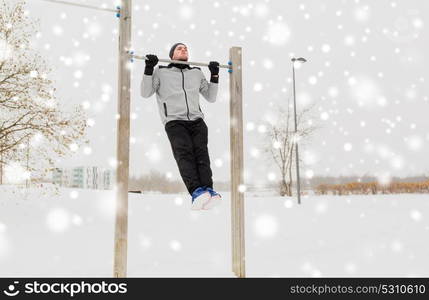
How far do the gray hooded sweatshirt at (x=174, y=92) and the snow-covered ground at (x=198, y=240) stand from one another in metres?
1.93

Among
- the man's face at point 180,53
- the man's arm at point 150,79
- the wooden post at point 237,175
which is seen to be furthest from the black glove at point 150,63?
the wooden post at point 237,175

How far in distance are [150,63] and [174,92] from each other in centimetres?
37

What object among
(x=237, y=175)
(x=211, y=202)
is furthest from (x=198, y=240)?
(x=211, y=202)

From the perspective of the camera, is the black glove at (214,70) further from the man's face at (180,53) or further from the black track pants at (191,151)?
the black track pants at (191,151)

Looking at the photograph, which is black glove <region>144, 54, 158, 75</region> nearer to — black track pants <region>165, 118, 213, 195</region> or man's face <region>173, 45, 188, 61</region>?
man's face <region>173, 45, 188, 61</region>

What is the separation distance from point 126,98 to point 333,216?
7625mm

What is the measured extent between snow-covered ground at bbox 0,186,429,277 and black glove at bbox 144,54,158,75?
2.36 metres

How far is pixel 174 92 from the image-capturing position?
154 inches

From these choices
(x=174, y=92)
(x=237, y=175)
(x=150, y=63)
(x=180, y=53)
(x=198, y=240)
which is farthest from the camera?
(x=198, y=240)

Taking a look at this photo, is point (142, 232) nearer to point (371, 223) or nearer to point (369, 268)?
point (369, 268)

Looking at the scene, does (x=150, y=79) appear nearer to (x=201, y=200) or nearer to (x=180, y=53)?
(x=180, y=53)

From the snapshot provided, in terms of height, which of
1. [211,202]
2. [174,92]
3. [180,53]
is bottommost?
[211,202]

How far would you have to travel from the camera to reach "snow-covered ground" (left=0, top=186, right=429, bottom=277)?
4.90 meters

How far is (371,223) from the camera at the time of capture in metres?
8.76
